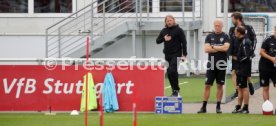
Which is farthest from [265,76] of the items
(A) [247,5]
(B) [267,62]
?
(A) [247,5]

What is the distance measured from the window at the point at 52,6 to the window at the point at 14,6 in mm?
374

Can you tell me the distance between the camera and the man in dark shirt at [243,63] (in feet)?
55.1

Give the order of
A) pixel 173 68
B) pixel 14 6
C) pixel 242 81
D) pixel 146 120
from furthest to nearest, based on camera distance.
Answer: pixel 14 6, pixel 173 68, pixel 242 81, pixel 146 120

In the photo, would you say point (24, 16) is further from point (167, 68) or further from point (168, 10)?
point (167, 68)

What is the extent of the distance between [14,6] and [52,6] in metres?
1.29

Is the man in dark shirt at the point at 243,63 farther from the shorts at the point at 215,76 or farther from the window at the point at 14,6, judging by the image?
the window at the point at 14,6

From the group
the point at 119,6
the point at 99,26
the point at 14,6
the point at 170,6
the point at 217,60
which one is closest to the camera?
the point at 217,60

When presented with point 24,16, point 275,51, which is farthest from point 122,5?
point 275,51

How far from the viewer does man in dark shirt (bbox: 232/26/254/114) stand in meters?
16.8

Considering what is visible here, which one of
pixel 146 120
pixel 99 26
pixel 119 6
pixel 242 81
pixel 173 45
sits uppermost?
pixel 119 6

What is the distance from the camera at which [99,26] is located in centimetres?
2800

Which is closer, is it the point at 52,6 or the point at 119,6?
the point at 119,6

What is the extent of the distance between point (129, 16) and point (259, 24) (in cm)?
432

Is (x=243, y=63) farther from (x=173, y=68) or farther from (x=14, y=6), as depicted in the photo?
(x=14, y=6)
